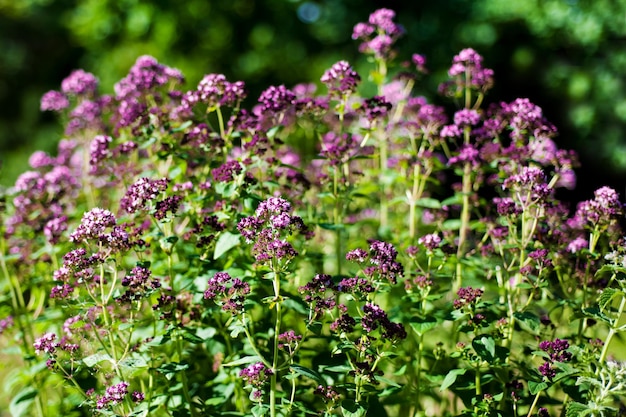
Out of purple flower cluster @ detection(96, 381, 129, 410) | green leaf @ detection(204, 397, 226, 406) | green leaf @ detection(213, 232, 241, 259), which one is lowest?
green leaf @ detection(204, 397, 226, 406)

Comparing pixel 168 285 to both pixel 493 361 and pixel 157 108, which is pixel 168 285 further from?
pixel 493 361

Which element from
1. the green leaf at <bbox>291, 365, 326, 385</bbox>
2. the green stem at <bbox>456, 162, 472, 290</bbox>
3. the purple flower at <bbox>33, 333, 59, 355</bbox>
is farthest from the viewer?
the green stem at <bbox>456, 162, 472, 290</bbox>

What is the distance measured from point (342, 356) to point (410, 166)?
1691mm

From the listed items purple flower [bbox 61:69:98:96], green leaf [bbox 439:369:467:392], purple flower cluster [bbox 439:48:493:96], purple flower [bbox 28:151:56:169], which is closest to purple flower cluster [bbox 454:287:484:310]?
green leaf [bbox 439:369:467:392]

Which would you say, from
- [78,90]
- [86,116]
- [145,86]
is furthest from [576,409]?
[78,90]

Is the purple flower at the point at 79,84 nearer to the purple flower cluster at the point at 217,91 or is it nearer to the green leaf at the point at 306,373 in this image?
the purple flower cluster at the point at 217,91

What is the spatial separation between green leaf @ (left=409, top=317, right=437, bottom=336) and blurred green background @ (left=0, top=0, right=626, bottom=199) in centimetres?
707

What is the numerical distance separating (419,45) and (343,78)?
6714mm

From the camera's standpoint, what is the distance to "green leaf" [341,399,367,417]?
2801mm

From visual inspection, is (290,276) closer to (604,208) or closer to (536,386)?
(536,386)

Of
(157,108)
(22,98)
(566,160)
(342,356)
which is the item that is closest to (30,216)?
(157,108)

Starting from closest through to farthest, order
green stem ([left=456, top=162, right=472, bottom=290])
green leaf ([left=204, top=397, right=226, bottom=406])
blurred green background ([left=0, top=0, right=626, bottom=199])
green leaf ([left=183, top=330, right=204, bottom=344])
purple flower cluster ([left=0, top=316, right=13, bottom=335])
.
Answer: green leaf ([left=183, top=330, right=204, bottom=344]) → green leaf ([left=204, top=397, right=226, bottom=406]) → green stem ([left=456, top=162, right=472, bottom=290]) → purple flower cluster ([left=0, top=316, right=13, bottom=335]) → blurred green background ([left=0, top=0, right=626, bottom=199])

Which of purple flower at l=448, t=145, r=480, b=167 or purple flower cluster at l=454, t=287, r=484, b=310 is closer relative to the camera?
purple flower cluster at l=454, t=287, r=484, b=310

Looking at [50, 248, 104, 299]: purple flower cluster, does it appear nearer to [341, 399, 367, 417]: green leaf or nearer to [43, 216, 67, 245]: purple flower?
[43, 216, 67, 245]: purple flower
